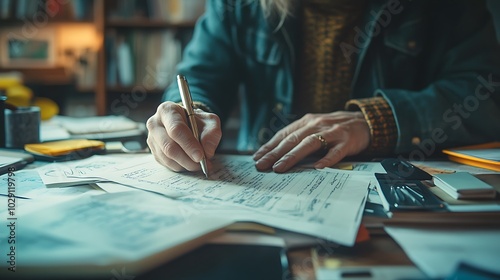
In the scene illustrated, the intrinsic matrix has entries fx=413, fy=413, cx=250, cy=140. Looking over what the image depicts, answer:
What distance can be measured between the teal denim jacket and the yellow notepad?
7.2 inches

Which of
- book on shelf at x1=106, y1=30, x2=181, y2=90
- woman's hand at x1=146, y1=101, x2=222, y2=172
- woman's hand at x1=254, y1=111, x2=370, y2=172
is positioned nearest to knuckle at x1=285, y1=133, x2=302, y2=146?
woman's hand at x1=254, y1=111, x2=370, y2=172

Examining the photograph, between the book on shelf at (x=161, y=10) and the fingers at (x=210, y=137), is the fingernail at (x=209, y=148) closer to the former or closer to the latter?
the fingers at (x=210, y=137)

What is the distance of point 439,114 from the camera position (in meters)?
0.74

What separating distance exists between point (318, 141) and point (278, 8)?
1.51ft

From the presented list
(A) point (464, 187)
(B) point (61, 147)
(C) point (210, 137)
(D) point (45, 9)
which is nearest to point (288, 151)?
(C) point (210, 137)

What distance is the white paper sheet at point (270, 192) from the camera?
0.39m

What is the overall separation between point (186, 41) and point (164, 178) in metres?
1.58

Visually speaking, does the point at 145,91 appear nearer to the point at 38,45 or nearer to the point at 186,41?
the point at 186,41

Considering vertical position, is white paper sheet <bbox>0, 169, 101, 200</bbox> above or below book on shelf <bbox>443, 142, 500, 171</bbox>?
below

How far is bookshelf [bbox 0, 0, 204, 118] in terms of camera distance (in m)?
1.98

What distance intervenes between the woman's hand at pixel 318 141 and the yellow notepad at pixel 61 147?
11.5 inches

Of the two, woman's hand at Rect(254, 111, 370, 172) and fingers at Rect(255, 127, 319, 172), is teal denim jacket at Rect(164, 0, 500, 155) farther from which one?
fingers at Rect(255, 127, 319, 172)

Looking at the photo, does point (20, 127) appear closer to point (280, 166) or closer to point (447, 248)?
point (280, 166)

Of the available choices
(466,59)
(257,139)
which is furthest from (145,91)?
(466,59)
